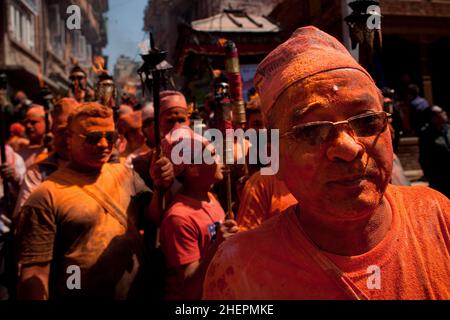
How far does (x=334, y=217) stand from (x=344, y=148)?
226 millimetres

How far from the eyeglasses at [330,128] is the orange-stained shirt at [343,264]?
0.32 m

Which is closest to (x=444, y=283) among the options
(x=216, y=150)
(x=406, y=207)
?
(x=406, y=207)

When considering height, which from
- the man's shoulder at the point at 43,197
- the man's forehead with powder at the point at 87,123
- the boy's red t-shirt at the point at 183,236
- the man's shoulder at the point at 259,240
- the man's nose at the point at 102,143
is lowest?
the boy's red t-shirt at the point at 183,236

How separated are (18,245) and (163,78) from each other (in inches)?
59.4

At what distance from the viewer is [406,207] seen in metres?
1.56

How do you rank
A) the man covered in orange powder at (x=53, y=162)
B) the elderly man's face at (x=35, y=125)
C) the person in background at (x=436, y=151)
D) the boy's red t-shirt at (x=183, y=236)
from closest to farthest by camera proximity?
the boy's red t-shirt at (x=183, y=236) → the man covered in orange powder at (x=53, y=162) → the elderly man's face at (x=35, y=125) → the person in background at (x=436, y=151)

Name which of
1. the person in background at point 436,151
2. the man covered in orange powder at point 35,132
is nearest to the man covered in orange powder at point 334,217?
the man covered in orange powder at point 35,132

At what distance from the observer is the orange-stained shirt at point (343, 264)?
54.2 inches

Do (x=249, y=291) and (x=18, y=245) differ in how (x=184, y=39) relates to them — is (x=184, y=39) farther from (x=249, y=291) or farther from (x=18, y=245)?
(x=249, y=291)

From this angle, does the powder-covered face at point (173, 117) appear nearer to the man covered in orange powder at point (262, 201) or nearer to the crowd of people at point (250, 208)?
the crowd of people at point (250, 208)

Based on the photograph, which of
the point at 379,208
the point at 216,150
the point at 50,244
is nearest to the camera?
the point at 379,208

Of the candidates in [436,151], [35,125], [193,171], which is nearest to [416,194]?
[193,171]

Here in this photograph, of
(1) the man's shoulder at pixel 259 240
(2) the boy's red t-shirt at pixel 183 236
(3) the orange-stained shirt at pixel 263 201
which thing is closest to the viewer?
(1) the man's shoulder at pixel 259 240

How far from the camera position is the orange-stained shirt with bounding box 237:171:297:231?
2.53 meters
